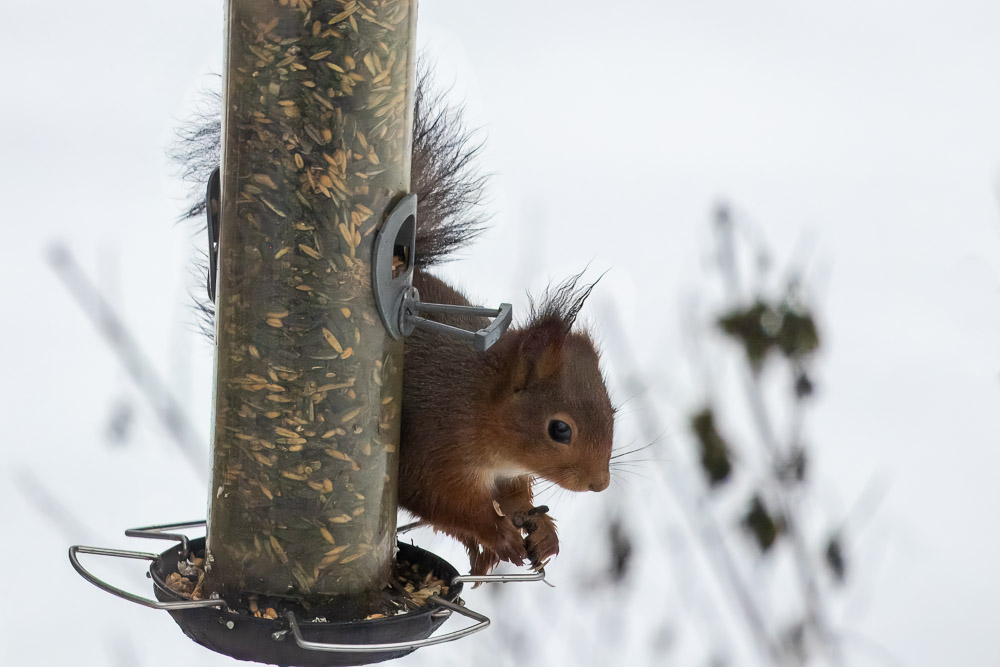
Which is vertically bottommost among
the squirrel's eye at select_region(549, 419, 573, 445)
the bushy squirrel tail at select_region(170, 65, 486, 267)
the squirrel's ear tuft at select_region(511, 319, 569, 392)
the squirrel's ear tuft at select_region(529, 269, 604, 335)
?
the squirrel's eye at select_region(549, 419, 573, 445)

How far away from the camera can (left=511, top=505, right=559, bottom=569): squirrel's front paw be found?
1557 millimetres

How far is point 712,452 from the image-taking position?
4.54 feet

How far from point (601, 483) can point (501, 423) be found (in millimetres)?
171

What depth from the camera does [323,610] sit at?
1.38m

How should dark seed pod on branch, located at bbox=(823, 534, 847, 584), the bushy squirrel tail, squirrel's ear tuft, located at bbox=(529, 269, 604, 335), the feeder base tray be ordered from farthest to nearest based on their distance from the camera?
the bushy squirrel tail → squirrel's ear tuft, located at bbox=(529, 269, 604, 335) → dark seed pod on branch, located at bbox=(823, 534, 847, 584) → the feeder base tray

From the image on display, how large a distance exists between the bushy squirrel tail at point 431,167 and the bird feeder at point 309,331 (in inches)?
9.5

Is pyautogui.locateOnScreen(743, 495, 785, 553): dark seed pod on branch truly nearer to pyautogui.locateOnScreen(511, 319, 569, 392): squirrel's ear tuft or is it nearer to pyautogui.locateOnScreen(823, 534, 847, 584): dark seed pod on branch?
pyautogui.locateOnScreen(823, 534, 847, 584): dark seed pod on branch

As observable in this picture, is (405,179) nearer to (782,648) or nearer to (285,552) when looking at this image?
(285,552)

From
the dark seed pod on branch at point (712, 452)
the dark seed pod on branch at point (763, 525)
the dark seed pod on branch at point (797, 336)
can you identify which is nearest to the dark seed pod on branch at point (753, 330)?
the dark seed pod on branch at point (797, 336)

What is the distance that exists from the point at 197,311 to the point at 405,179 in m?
0.56

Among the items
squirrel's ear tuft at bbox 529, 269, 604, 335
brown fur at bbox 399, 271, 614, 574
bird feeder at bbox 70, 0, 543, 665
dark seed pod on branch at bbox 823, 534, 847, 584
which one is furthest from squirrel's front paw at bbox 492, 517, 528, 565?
dark seed pod on branch at bbox 823, 534, 847, 584

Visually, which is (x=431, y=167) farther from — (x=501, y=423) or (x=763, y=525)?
(x=763, y=525)

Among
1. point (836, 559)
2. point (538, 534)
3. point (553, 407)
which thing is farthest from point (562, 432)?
point (836, 559)

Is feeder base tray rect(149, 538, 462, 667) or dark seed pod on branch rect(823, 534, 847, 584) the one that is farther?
dark seed pod on branch rect(823, 534, 847, 584)
